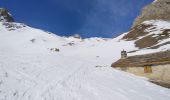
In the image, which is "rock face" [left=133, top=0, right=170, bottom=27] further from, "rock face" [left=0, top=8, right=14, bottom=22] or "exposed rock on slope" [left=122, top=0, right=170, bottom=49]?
"rock face" [left=0, top=8, right=14, bottom=22]

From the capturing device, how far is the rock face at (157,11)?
8344cm

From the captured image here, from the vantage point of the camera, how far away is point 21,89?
12.3 meters

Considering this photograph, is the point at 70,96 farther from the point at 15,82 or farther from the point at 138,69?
the point at 138,69

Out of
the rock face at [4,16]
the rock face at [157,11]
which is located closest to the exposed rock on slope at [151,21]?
the rock face at [157,11]

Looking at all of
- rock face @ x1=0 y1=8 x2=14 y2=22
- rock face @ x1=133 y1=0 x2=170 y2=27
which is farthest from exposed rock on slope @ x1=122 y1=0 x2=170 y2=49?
rock face @ x1=0 y1=8 x2=14 y2=22

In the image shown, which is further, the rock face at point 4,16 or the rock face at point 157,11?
the rock face at point 4,16

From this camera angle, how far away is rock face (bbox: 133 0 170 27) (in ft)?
274

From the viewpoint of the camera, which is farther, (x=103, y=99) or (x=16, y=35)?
(x=16, y=35)

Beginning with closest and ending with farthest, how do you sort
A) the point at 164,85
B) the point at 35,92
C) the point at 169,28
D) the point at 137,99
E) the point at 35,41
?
the point at 35,92 → the point at 137,99 → the point at 164,85 → the point at 169,28 → the point at 35,41

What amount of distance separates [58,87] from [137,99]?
4.70 meters

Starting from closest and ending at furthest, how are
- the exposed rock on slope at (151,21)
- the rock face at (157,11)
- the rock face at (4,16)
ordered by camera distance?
the exposed rock on slope at (151,21) → the rock face at (157,11) → the rock face at (4,16)

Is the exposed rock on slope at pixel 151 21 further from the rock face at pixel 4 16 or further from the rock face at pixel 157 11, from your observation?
the rock face at pixel 4 16

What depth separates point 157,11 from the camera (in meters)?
87.3

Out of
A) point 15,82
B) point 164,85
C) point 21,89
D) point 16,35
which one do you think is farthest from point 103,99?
point 16,35
